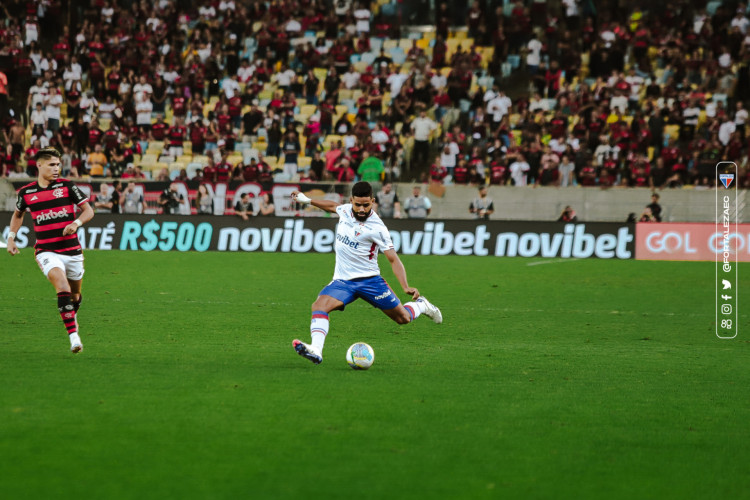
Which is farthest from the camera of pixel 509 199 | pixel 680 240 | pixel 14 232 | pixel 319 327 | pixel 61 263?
pixel 509 199

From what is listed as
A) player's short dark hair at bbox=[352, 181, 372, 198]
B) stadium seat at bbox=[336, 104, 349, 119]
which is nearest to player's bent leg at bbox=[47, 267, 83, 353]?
player's short dark hair at bbox=[352, 181, 372, 198]

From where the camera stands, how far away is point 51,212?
9.71m

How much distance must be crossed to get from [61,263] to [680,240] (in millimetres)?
18246

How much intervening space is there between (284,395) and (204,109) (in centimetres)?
2657

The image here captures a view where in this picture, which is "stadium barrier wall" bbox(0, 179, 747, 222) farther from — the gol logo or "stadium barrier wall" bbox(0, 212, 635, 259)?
the gol logo

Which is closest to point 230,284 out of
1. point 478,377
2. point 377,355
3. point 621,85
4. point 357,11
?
point 377,355

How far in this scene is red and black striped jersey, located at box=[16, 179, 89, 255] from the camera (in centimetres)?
970

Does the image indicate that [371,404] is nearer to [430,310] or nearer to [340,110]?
[430,310]

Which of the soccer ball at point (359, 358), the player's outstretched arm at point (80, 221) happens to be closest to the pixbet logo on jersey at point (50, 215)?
the player's outstretched arm at point (80, 221)

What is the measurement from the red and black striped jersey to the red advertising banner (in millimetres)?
17547

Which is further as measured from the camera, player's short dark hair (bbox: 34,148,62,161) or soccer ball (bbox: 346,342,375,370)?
player's short dark hair (bbox: 34,148,62,161)

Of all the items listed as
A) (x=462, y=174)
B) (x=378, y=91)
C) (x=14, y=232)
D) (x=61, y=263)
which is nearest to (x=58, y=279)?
(x=61, y=263)

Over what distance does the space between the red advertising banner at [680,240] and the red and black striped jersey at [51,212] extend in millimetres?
17547

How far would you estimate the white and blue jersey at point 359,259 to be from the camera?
9378 mm
